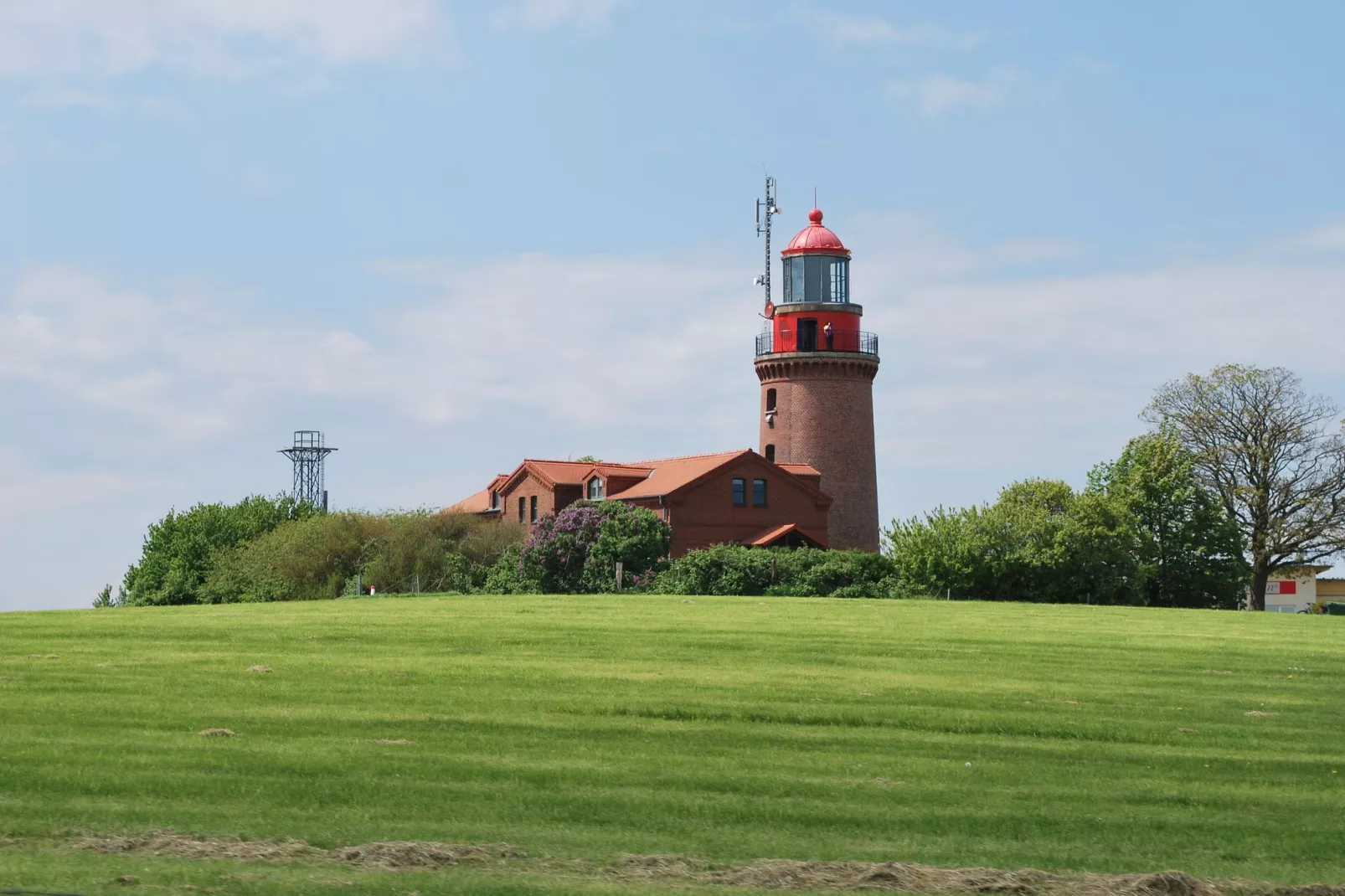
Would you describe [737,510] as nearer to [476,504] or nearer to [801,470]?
[801,470]

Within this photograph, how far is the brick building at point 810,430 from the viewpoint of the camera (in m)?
74.1

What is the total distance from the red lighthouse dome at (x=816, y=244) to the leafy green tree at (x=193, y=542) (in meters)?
29.8

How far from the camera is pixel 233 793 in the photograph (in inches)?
591

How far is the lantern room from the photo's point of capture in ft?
249

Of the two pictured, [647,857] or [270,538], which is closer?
[647,857]

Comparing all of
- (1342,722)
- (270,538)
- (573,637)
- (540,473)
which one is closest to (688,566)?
(540,473)

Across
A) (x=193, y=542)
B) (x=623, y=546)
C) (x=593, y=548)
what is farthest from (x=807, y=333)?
(x=193, y=542)

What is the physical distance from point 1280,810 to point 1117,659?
12353mm

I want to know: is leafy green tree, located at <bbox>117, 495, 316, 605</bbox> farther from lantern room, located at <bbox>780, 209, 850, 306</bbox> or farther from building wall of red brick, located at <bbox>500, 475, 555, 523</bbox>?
lantern room, located at <bbox>780, 209, 850, 306</bbox>

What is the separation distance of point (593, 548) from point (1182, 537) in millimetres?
26238

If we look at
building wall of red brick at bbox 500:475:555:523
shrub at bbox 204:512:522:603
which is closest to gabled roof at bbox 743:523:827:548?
building wall of red brick at bbox 500:475:555:523

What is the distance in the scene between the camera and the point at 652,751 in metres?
18.0

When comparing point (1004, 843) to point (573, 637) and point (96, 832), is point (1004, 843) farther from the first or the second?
point (573, 637)

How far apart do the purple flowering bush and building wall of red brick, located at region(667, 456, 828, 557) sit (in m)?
3.87
